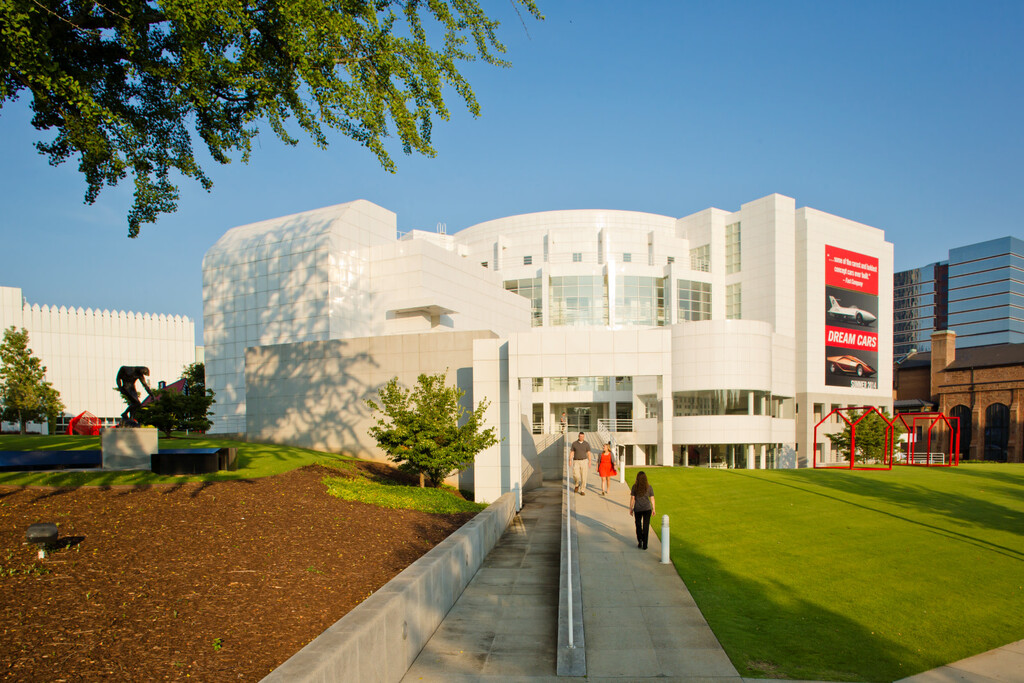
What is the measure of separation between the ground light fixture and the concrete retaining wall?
3717 millimetres


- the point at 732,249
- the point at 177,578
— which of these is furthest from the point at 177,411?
the point at 732,249

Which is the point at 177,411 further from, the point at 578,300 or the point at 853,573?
the point at 578,300

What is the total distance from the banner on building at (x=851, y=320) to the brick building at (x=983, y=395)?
9.76m

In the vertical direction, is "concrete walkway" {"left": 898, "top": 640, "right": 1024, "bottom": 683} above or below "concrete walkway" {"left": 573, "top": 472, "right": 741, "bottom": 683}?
above

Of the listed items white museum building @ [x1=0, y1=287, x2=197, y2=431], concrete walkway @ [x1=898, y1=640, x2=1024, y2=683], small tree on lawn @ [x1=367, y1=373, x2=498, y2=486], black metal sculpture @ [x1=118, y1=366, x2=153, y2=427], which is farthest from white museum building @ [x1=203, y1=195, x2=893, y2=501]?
white museum building @ [x1=0, y1=287, x2=197, y2=431]

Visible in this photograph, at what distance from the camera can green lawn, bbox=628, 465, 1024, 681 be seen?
800 cm

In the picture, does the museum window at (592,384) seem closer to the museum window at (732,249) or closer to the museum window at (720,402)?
the museum window at (720,402)

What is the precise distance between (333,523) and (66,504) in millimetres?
4245

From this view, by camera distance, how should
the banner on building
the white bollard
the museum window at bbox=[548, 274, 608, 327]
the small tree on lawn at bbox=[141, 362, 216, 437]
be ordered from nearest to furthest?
the white bollard, the small tree on lawn at bbox=[141, 362, 216, 437], the banner on building, the museum window at bbox=[548, 274, 608, 327]

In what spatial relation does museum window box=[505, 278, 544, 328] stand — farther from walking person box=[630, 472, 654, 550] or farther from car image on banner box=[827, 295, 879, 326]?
walking person box=[630, 472, 654, 550]

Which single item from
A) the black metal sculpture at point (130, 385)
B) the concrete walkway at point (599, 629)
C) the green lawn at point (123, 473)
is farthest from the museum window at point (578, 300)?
the concrete walkway at point (599, 629)

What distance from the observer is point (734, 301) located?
67.9 metres

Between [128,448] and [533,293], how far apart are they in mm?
54219

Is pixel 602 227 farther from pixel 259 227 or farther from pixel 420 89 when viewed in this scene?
pixel 420 89
